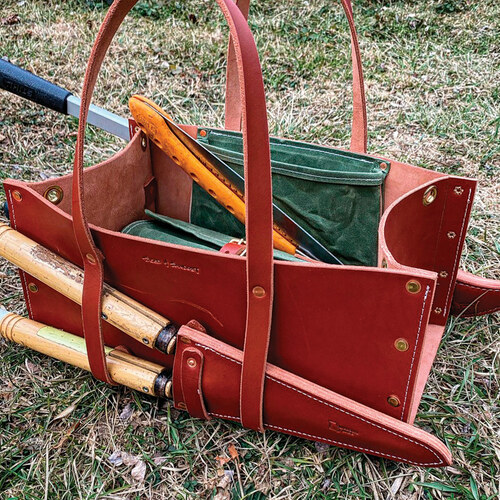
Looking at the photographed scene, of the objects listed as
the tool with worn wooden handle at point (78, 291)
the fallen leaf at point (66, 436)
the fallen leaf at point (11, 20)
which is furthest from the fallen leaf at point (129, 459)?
the fallen leaf at point (11, 20)

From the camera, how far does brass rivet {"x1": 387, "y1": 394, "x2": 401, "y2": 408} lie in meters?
1.22

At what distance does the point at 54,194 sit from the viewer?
1477 millimetres

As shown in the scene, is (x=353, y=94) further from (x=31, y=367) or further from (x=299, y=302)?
(x=31, y=367)

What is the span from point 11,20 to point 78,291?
2977 mm

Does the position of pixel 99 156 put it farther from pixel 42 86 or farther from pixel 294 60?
pixel 294 60

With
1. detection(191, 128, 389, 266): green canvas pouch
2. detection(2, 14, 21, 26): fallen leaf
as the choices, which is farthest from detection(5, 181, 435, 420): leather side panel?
detection(2, 14, 21, 26): fallen leaf

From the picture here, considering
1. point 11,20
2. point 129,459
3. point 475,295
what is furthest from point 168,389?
point 11,20

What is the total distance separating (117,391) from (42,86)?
104 centimetres

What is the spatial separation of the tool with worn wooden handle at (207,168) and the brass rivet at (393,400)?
0.52 meters

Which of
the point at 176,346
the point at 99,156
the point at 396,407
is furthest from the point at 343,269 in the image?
the point at 99,156

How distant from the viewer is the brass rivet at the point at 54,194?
Result: 1.46 metres

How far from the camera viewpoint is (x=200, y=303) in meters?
1.32

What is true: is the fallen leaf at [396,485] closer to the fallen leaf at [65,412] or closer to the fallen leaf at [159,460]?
the fallen leaf at [159,460]

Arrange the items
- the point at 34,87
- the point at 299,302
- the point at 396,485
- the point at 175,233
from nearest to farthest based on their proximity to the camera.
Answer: the point at 299,302 < the point at 396,485 < the point at 175,233 < the point at 34,87
